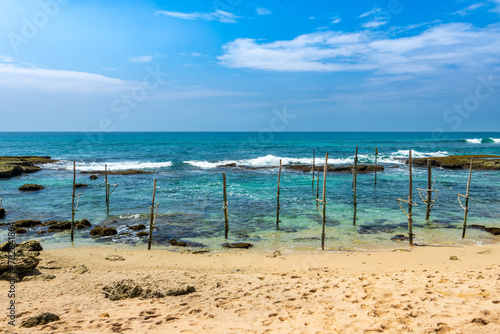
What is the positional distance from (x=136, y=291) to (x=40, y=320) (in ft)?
6.46

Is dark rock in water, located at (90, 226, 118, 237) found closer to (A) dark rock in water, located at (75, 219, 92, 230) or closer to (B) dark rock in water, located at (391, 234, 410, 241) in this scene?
(A) dark rock in water, located at (75, 219, 92, 230)

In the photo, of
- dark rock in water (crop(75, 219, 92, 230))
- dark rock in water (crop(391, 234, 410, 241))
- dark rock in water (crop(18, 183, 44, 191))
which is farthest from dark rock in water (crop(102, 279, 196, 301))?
dark rock in water (crop(18, 183, 44, 191))

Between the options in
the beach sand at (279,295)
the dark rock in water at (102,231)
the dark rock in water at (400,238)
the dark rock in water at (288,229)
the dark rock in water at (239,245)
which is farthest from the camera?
the dark rock in water at (288,229)

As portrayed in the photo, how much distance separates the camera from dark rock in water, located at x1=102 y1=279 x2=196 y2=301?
24.4 feet

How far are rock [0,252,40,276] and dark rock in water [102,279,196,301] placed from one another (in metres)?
2.78

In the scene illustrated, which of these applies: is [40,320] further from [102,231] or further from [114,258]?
[102,231]

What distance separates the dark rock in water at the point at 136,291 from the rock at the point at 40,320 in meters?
1.33

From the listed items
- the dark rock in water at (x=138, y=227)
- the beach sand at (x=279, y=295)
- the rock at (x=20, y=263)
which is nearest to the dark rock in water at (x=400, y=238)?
the beach sand at (x=279, y=295)

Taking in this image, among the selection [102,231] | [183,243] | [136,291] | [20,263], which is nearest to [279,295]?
[136,291]

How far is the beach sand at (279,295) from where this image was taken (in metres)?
5.88

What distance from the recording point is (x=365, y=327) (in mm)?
5664

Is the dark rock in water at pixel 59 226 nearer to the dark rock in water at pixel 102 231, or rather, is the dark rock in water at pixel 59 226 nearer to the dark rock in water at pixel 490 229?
the dark rock in water at pixel 102 231

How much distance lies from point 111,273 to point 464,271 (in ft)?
32.4

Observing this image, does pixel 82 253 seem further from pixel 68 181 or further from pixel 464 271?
pixel 68 181
